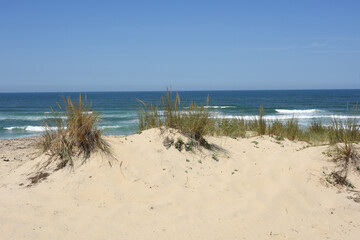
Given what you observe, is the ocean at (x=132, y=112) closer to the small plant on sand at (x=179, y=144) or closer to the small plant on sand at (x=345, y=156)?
the small plant on sand at (x=345, y=156)

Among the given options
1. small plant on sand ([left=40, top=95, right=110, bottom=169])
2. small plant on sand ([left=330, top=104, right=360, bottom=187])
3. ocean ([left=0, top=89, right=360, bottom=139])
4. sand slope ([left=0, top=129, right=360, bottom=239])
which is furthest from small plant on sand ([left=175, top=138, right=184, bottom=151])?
small plant on sand ([left=330, top=104, right=360, bottom=187])

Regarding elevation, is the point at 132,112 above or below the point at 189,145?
below

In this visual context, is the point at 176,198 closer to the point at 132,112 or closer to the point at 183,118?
the point at 183,118

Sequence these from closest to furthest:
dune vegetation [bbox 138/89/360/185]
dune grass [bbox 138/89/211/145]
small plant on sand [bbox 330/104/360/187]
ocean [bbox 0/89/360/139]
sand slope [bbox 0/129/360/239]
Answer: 1. sand slope [bbox 0/129/360/239]
2. small plant on sand [bbox 330/104/360/187]
3. dune vegetation [bbox 138/89/360/185]
4. dune grass [bbox 138/89/211/145]
5. ocean [bbox 0/89/360/139]

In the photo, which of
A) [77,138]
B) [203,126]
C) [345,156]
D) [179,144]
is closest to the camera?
[77,138]

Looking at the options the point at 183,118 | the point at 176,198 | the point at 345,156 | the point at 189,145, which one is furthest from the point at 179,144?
the point at 345,156

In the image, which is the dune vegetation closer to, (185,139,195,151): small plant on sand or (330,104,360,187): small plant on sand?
(330,104,360,187): small plant on sand

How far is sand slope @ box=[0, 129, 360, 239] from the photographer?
4.17m

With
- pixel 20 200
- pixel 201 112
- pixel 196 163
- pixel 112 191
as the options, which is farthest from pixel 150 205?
pixel 201 112

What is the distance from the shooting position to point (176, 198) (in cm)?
498

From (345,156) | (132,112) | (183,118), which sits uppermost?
(183,118)

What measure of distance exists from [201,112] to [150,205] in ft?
8.67

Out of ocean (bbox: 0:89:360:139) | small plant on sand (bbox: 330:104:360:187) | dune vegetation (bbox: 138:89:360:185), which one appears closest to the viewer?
small plant on sand (bbox: 330:104:360:187)

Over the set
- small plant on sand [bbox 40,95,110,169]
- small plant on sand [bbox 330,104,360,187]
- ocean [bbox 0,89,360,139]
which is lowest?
ocean [bbox 0,89,360,139]
